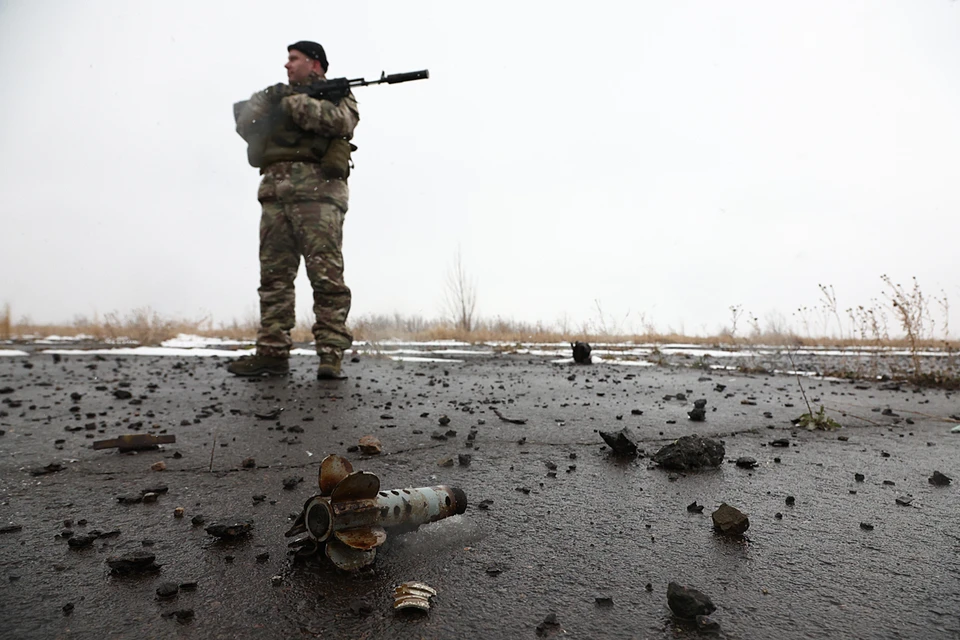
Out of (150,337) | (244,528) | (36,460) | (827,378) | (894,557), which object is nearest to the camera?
(894,557)

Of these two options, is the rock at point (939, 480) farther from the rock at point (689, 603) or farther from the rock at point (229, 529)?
the rock at point (229, 529)

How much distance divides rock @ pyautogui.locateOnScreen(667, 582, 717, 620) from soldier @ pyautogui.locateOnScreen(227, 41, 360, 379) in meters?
4.41

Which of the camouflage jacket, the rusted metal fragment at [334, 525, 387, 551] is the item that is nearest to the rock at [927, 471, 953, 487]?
the rusted metal fragment at [334, 525, 387, 551]

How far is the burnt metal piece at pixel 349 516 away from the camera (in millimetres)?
1319

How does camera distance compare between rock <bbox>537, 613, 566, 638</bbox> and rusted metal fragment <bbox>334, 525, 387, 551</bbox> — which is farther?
rusted metal fragment <bbox>334, 525, 387, 551</bbox>

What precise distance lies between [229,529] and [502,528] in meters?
0.83

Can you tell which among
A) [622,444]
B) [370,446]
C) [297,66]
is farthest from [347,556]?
[297,66]

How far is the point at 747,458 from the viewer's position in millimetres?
2445

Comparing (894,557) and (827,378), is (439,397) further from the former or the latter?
(827,378)

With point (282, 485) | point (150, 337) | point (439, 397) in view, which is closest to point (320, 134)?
point (439, 397)

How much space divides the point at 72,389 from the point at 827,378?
8.07 meters

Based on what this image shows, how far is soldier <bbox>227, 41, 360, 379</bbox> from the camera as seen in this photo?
17.3 ft

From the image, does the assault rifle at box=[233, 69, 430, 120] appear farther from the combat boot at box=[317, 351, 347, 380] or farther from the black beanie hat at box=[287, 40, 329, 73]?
the combat boot at box=[317, 351, 347, 380]

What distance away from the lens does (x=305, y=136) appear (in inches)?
215
